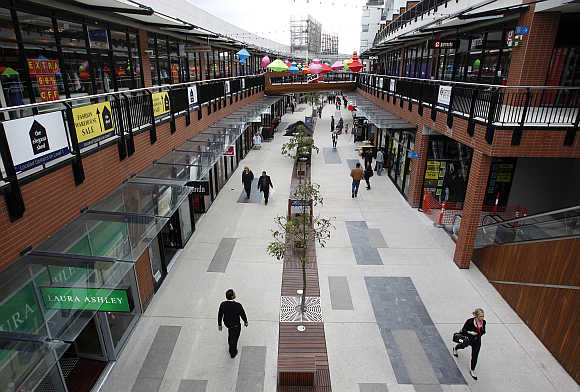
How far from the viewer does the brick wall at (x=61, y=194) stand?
16.1ft

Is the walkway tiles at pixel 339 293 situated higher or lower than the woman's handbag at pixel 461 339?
lower

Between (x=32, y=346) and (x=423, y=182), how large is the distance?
14.0m

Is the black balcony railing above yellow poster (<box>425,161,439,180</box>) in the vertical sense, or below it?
above

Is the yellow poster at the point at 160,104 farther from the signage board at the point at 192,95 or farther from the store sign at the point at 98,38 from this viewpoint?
the signage board at the point at 192,95

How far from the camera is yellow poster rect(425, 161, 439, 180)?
14.5 metres

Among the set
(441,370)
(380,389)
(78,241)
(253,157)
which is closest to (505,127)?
(441,370)

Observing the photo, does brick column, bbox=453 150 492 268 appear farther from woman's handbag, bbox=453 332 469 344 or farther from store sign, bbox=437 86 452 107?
→ woman's handbag, bbox=453 332 469 344

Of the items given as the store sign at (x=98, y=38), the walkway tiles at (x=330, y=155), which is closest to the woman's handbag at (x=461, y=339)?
the store sign at (x=98, y=38)

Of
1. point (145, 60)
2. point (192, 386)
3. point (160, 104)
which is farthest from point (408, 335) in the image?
point (145, 60)

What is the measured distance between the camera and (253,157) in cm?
2367

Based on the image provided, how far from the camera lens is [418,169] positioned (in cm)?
1457

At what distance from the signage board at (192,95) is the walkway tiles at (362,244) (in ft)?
24.6

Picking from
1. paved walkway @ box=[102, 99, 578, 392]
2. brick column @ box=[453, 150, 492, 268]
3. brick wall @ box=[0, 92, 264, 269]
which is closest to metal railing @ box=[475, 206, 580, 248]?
brick column @ box=[453, 150, 492, 268]

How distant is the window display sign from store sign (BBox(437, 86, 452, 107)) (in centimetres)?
1073
